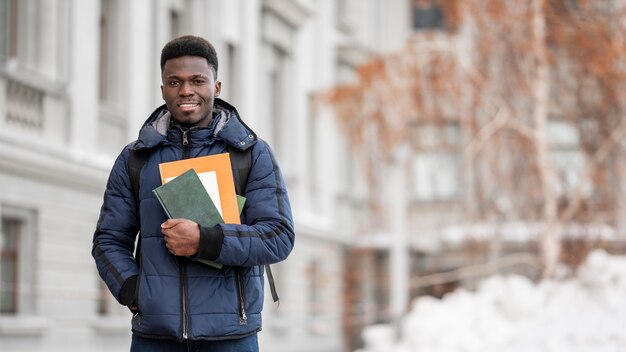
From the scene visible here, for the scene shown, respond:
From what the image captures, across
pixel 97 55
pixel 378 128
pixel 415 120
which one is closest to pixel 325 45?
pixel 378 128

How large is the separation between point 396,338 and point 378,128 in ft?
45.3

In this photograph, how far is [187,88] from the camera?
4566 mm

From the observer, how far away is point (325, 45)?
3488cm

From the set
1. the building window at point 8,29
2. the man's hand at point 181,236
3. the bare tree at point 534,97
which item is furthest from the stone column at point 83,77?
the man's hand at point 181,236

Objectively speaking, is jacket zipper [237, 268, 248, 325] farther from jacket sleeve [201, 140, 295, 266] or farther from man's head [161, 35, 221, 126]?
man's head [161, 35, 221, 126]

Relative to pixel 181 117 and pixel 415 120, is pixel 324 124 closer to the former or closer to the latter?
pixel 415 120

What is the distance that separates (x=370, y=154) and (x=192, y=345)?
27186mm

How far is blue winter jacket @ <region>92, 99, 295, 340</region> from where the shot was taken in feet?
14.7

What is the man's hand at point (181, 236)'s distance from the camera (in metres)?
4.39

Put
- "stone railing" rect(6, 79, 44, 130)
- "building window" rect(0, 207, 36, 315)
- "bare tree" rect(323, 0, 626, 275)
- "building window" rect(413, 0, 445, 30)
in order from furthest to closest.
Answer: "building window" rect(413, 0, 445, 30)
"bare tree" rect(323, 0, 626, 275)
"building window" rect(0, 207, 36, 315)
"stone railing" rect(6, 79, 44, 130)

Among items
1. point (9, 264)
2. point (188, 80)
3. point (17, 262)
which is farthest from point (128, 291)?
point (17, 262)

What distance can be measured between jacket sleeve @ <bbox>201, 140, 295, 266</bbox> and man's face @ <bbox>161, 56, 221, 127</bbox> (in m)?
0.24

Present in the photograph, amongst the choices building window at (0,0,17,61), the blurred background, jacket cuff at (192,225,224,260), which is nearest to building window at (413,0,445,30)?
the blurred background

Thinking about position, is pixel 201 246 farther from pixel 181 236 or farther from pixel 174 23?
pixel 174 23
